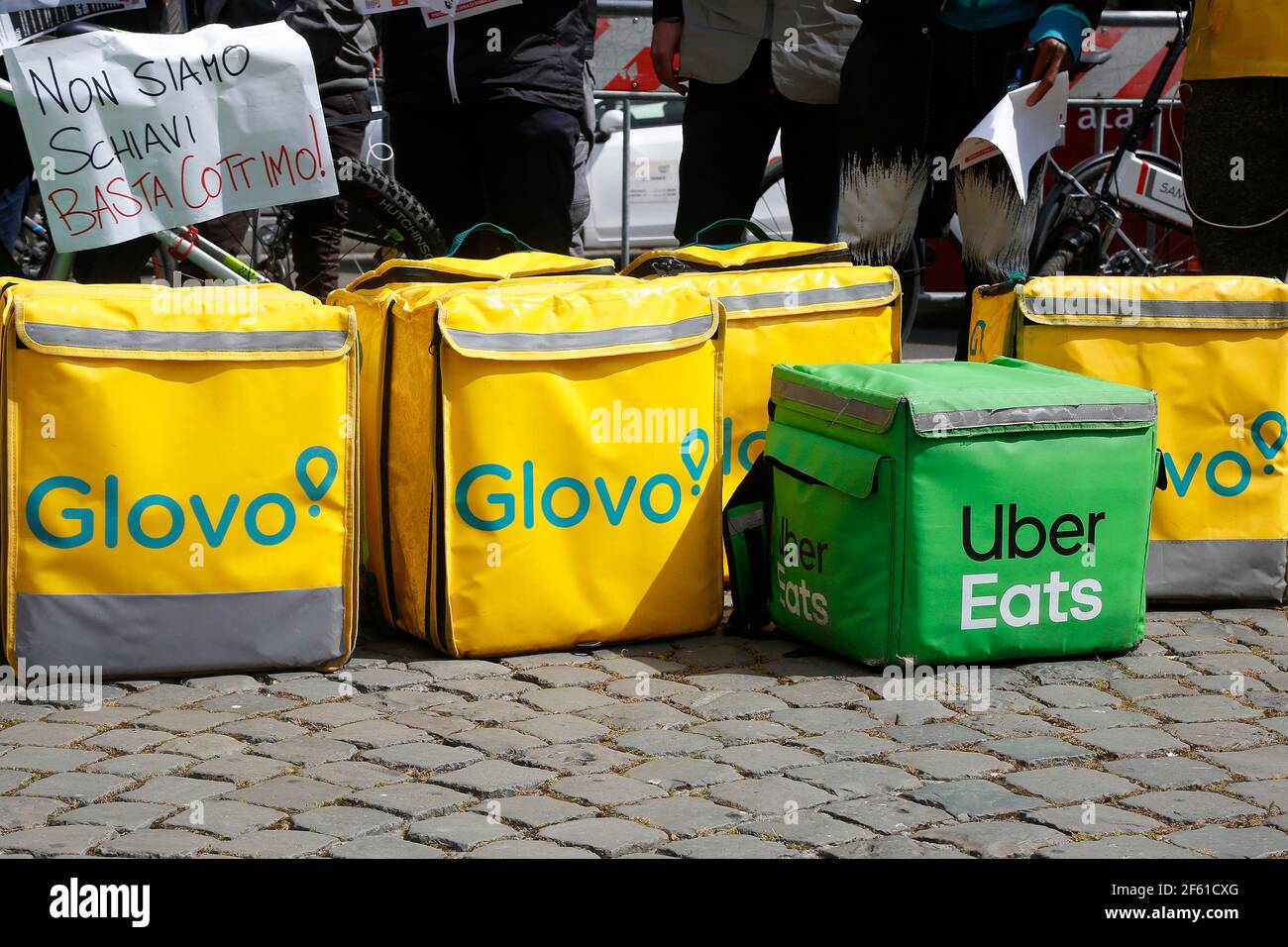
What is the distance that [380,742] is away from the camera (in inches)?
126

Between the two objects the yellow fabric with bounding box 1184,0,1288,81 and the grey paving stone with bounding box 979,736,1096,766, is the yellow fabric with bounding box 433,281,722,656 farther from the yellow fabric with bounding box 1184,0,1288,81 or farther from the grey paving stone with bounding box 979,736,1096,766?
the yellow fabric with bounding box 1184,0,1288,81

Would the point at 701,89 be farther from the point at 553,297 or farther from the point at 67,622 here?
the point at 67,622

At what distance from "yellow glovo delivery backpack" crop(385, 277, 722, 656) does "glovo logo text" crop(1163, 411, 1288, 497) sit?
1.13 m

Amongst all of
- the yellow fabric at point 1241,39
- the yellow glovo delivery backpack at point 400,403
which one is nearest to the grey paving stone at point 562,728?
the yellow glovo delivery backpack at point 400,403

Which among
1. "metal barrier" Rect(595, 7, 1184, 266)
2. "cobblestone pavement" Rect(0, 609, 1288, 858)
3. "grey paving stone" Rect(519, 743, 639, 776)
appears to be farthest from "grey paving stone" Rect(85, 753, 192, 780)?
"metal barrier" Rect(595, 7, 1184, 266)

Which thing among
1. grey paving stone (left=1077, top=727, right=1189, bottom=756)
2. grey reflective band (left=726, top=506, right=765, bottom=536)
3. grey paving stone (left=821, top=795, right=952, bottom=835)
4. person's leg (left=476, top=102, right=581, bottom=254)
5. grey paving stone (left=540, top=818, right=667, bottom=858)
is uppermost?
person's leg (left=476, top=102, right=581, bottom=254)

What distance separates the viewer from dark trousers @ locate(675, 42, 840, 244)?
5055mm

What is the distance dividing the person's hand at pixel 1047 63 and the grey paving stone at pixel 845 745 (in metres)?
1.87

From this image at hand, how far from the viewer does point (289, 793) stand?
293 centimetres

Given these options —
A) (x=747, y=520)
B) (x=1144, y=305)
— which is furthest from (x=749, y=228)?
(x=1144, y=305)

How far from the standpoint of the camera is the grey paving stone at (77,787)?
291cm
